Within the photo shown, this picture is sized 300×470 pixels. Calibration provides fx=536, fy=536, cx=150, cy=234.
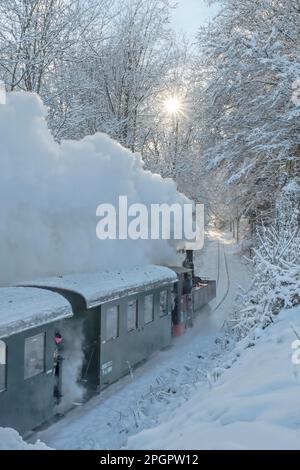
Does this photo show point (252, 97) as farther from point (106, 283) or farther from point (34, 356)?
point (34, 356)

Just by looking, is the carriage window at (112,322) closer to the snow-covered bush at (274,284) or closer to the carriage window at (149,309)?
the carriage window at (149,309)

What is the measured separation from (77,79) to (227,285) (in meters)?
Answer: 13.0

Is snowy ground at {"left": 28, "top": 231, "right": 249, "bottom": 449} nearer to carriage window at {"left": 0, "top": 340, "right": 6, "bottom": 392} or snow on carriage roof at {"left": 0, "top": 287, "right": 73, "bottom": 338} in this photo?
carriage window at {"left": 0, "top": 340, "right": 6, "bottom": 392}

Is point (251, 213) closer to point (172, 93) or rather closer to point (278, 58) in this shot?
point (278, 58)

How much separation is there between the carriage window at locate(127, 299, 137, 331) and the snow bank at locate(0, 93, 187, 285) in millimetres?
3641

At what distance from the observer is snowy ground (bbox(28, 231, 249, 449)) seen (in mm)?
9164

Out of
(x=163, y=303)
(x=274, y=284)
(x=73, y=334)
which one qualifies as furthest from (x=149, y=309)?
(x=274, y=284)

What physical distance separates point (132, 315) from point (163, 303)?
8.46 feet

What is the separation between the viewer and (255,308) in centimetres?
1026

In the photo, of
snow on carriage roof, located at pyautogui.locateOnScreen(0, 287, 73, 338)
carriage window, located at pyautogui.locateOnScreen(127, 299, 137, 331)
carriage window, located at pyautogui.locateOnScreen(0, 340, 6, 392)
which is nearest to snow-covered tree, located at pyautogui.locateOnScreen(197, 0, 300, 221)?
carriage window, located at pyautogui.locateOnScreen(127, 299, 137, 331)

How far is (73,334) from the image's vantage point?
1103 centimetres

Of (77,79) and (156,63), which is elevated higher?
(156,63)

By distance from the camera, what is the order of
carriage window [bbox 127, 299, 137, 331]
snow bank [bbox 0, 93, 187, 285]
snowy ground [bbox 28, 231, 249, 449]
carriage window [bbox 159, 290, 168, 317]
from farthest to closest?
carriage window [bbox 159, 290, 168, 317]
snow bank [bbox 0, 93, 187, 285]
carriage window [bbox 127, 299, 137, 331]
snowy ground [bbox 28, 231, 249, 449]

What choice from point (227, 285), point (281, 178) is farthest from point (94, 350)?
point (227, 285)
